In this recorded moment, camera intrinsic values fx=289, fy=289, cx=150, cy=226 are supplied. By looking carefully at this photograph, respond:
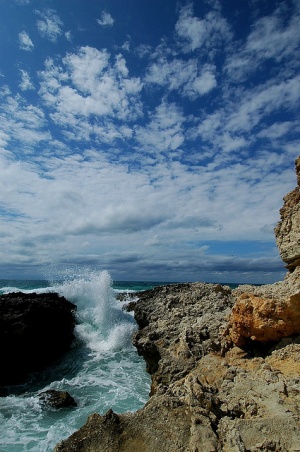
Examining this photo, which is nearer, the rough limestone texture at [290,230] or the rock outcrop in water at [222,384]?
the rock outcrop in water at [222,384]

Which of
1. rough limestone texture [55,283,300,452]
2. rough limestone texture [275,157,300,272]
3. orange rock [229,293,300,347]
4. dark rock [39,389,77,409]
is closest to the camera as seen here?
rough limestone texture [55,283,300,452]

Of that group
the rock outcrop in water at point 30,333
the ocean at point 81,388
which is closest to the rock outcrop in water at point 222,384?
the ocean at point 81,388

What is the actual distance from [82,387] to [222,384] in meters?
7.46

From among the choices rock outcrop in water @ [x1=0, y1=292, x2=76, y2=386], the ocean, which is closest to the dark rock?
the ocean

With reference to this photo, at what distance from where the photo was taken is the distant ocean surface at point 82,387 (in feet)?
24.2

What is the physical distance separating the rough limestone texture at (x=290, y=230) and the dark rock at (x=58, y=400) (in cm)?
750

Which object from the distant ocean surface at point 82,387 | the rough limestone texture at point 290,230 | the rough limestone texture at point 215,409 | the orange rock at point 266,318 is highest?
the rough limestone texture at point 290,230

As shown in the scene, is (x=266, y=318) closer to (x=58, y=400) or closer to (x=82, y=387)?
(x=58, y=400)

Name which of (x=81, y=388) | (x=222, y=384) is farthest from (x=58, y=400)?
(x=222, y=384)

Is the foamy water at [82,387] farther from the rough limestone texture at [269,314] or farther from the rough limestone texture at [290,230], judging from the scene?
the rough limestone texture at [290,230]

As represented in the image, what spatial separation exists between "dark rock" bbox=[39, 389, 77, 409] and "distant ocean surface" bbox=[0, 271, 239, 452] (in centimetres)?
17

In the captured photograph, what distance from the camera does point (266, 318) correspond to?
5395 millimetres

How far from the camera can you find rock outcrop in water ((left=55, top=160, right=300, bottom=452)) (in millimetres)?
3365

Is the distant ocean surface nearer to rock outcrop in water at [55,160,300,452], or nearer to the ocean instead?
the ocean
